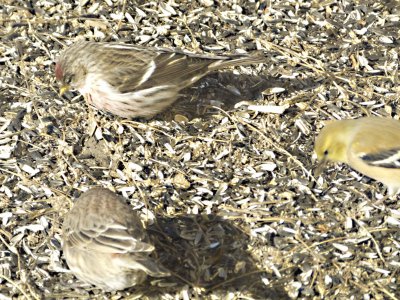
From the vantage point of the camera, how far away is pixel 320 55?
7480 millimetres

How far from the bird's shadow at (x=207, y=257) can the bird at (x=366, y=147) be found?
0.90m

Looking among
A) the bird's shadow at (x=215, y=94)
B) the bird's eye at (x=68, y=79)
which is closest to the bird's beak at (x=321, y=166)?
the bird's shadow at (x=215, y=94)

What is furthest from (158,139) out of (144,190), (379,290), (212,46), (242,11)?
(379,290)

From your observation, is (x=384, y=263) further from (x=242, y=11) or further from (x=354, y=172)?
(x=242, y=11)

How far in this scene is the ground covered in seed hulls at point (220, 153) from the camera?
240 inches

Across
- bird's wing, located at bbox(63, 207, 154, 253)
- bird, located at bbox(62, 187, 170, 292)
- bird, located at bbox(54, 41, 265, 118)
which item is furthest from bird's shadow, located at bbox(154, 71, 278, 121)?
bird's wing, located at bbox(63, 207, 154, 253)

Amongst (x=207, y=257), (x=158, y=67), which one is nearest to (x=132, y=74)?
(x=158, y=67)

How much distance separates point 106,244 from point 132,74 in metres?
A: 1.94

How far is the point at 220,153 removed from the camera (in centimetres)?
679

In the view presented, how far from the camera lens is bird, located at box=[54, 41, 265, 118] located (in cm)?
699

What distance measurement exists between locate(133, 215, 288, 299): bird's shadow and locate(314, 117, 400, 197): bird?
90 centimetres

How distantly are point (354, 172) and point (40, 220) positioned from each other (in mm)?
2429

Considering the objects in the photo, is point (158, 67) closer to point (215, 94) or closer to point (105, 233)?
point (215, 94)

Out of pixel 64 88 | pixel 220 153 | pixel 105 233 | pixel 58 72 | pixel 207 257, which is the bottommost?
pixel 207 257
